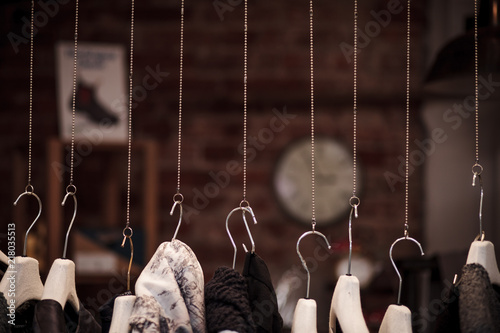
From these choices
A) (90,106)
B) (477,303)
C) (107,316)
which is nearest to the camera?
(477,303)

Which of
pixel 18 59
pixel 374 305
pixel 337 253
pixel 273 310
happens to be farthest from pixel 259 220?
pixel 273 310

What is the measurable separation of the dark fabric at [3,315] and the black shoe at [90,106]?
59.0 inches

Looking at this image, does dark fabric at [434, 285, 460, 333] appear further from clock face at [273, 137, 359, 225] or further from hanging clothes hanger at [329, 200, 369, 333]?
clock face at [273, 137, 359, 225]

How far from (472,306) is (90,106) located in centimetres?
184

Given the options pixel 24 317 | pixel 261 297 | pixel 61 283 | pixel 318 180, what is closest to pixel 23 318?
pixel 24 317

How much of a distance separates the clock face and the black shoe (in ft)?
2.62

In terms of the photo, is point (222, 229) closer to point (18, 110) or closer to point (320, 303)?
point (320, 303)

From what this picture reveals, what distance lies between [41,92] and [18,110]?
0.13 m

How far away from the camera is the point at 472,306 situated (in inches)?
34.1

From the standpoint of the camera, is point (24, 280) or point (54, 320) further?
point (24, 280)

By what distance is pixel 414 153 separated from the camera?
267 cm

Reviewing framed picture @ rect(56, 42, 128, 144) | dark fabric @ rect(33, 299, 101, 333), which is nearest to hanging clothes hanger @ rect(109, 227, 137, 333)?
dark fabric @ rect(33, 299, 101, 333)

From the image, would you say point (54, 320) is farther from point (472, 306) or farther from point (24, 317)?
point (472, 306)

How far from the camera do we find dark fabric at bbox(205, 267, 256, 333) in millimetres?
871
